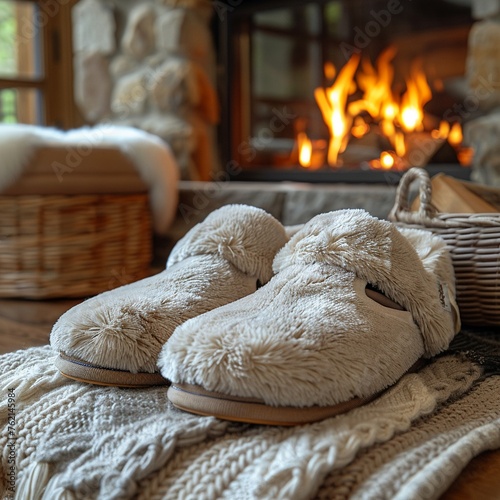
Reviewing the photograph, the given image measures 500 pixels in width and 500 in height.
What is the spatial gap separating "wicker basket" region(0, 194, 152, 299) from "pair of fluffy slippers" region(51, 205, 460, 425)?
699 millimetres

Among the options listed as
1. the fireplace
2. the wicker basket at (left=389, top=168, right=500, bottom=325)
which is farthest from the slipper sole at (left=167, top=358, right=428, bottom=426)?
the fireplace

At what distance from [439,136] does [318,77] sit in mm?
390

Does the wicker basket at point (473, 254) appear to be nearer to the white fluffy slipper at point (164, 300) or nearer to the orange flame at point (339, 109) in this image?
the white fluffy slipper at point (164, 300)

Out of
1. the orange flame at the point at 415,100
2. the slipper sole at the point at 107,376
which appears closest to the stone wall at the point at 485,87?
the orange flame at the point at 415,100

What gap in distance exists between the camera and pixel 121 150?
159 cm

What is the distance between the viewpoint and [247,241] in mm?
819

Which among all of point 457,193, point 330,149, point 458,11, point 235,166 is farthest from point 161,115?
point 457,193

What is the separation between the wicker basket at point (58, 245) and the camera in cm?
148

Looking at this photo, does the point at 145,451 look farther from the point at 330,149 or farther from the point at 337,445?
the point at 330,149

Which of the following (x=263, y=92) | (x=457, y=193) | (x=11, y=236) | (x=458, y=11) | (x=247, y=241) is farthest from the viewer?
(x=263, y=92)

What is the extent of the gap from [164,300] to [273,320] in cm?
16

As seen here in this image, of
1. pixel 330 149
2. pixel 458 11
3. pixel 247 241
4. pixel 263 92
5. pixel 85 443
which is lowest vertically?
pixel 85 443

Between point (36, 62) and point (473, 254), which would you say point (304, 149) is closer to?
point (36, 62)

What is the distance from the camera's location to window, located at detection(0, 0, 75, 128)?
223 centimetres
